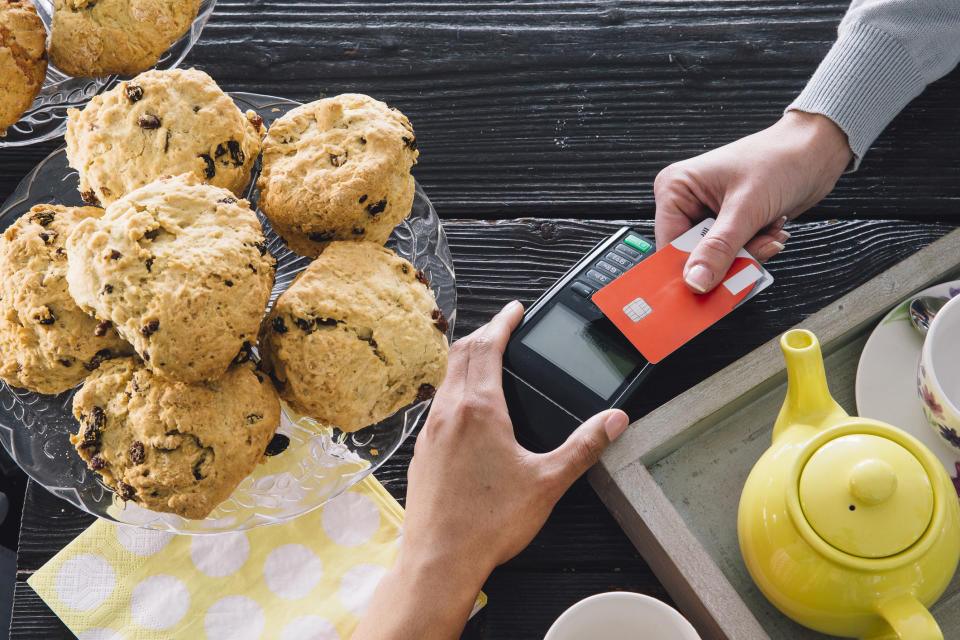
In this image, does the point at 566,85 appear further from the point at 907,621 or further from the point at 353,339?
the point at 907,621

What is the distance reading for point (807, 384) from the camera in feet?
2.20

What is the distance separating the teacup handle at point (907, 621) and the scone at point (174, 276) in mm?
586

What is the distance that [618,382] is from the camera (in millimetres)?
848

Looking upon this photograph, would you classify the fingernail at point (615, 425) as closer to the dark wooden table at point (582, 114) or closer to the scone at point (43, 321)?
the dark wooden table at point (582, 114)

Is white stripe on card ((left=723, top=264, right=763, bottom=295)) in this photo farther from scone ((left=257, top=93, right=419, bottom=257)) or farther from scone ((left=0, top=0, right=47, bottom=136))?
scone ((left=0, top=0, right=47, bottom=136))

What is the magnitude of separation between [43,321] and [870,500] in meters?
0.69

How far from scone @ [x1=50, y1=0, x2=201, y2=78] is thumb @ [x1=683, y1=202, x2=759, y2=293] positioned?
0.62 m

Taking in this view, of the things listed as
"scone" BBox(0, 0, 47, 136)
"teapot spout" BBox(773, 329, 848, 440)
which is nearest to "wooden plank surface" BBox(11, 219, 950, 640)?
"teapot spout" BBox(773, 329, 848, 440)

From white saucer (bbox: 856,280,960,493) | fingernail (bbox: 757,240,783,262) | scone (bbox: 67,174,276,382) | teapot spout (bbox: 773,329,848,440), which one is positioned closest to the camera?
scone (bbox: 67,174,276,382)

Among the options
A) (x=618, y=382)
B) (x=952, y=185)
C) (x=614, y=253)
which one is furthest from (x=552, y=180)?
(x=952, y=185)

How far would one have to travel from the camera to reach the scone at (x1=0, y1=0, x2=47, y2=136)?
2.28ft

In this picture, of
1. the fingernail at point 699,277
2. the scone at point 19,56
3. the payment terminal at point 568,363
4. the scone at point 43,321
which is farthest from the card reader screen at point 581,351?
the scone at point 19,56

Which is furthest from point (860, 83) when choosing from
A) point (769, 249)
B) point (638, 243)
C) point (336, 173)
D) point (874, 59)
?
point (336, 173)

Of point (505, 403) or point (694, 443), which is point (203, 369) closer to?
point (505, 403)
